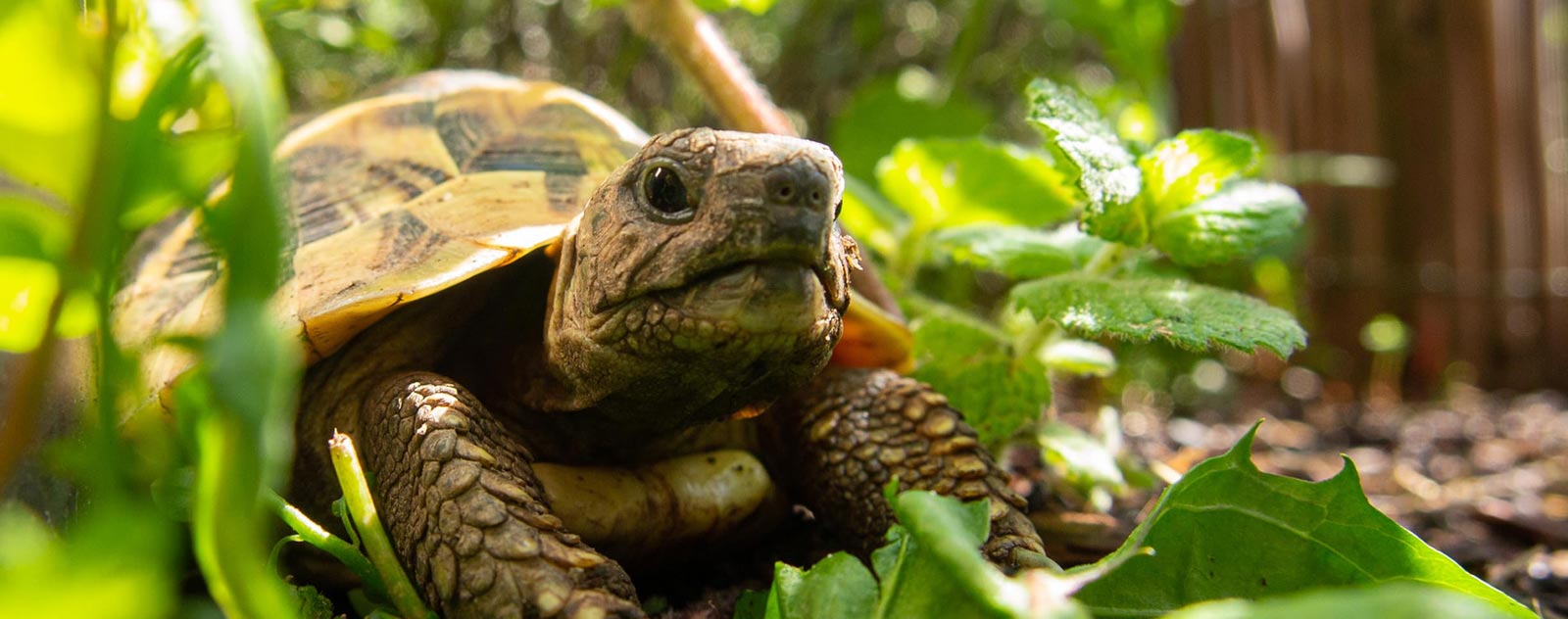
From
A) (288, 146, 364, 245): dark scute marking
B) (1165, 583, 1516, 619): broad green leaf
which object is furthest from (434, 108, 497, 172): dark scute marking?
(1165, 583, 1516, 619): broad green leaf

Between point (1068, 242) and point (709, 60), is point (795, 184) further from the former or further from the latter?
point (709, 60)

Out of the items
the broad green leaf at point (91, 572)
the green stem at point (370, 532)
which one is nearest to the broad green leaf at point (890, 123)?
the green stem at point (370, 532)

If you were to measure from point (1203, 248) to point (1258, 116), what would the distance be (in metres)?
3.13

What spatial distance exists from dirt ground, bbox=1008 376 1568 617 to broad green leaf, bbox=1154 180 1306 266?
428 millimetres

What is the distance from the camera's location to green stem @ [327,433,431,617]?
1.08m

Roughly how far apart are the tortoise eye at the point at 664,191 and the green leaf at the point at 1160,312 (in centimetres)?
50

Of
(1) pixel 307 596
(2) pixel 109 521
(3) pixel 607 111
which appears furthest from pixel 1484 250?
(2) pixel 109 521

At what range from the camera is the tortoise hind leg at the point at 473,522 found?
104cm

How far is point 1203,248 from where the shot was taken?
150cm

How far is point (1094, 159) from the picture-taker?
142cm

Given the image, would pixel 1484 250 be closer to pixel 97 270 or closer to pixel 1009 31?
pixel 1009 31

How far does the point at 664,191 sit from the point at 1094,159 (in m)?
0.63

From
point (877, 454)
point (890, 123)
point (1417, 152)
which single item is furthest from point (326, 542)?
point (1417, 152)

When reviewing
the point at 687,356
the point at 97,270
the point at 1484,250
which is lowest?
the point at 1484,250
